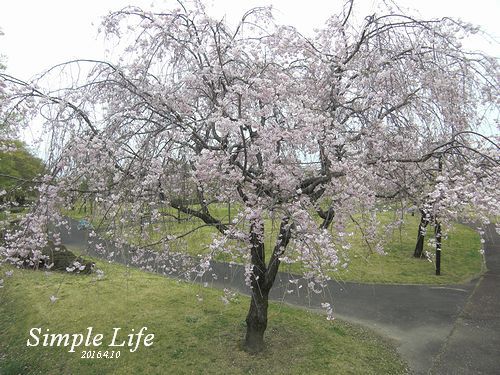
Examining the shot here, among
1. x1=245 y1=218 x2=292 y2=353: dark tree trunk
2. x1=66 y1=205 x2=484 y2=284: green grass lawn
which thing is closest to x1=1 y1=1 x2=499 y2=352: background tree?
x1=245 y1=218 x2=292 y2=353: dark tree trunk

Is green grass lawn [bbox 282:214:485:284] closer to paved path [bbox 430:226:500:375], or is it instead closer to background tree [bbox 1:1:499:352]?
paved path [bbox 430:226:500:375]

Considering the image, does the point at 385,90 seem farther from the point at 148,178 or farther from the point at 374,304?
the point at 374,304

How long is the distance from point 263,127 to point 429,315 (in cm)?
734

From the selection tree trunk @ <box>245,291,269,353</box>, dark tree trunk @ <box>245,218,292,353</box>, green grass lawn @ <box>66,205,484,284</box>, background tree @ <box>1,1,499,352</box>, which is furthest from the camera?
green grass lawn @ <box>66,205,484,284</box>

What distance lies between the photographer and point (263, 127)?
5.30 metres

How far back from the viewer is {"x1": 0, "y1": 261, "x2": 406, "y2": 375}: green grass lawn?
7074 millimetres

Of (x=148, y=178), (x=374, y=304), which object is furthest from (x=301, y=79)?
(x=374, y=304)

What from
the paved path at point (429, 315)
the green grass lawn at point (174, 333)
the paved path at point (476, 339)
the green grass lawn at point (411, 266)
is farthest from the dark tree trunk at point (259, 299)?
the green grass lawn at point (411, 266)

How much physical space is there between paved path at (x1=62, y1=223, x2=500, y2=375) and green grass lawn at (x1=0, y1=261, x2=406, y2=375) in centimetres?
66

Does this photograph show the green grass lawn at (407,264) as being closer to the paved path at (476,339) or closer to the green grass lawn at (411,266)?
the green grass lawn at (411,266)

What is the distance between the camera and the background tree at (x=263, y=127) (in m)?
4.97

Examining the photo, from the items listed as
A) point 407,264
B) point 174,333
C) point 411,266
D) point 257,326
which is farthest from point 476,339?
point 174,333

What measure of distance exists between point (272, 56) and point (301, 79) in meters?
0.64

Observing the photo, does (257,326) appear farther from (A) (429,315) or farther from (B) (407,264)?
(B) (407,264)
